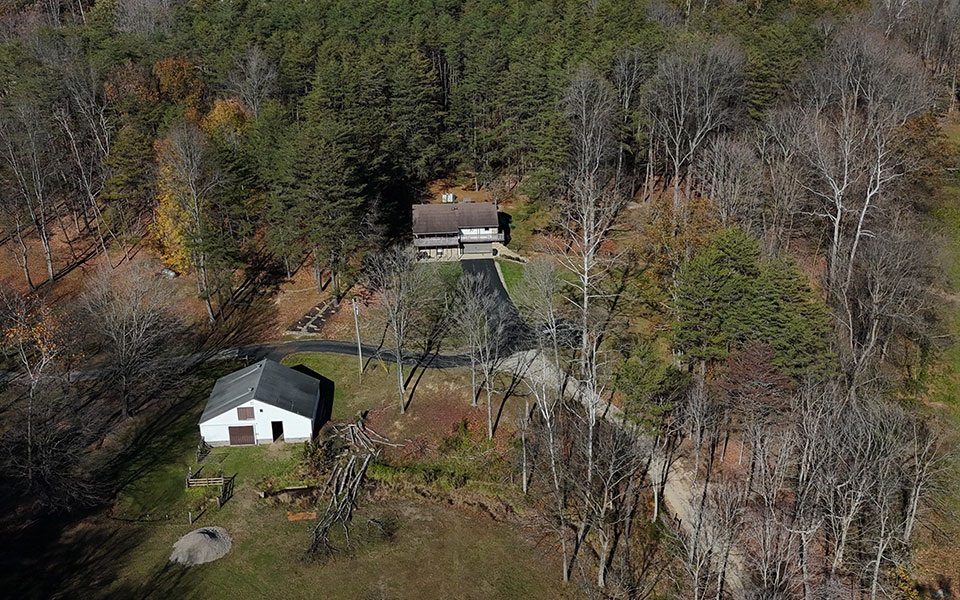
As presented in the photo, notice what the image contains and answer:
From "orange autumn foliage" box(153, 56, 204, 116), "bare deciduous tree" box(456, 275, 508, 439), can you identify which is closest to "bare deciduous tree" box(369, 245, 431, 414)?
"bare deciduous tree" box(456, 275, 508, 439)

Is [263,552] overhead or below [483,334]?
below

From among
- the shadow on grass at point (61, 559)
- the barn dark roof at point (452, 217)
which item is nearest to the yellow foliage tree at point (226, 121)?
the barn dark roof at point (452, 217)

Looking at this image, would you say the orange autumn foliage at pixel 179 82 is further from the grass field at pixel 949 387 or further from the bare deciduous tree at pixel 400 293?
the grass field at pixel 949 387

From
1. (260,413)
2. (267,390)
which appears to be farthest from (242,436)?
(267,390)

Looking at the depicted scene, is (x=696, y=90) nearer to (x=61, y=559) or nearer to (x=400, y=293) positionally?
(x=400, y=293)

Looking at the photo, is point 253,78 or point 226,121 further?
point 253,78

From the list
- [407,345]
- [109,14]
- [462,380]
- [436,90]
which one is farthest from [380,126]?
[109,14]
